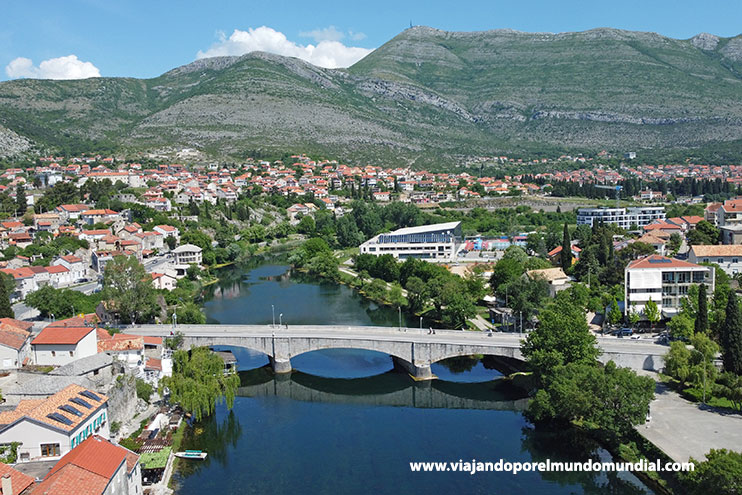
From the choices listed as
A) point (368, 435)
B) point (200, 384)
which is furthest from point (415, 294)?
point (200, 384)

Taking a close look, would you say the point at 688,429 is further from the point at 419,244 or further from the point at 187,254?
the point at 187,254

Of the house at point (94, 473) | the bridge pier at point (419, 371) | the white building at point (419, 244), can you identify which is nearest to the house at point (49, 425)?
the house at point (94, 473)

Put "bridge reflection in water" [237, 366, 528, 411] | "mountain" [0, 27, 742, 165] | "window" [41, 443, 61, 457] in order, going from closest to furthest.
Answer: "window" [41, 443, 61, 457]
"bridge reflection in water" [237, 366, 528, 411]
"mountain" [0, 27, 742, 165]

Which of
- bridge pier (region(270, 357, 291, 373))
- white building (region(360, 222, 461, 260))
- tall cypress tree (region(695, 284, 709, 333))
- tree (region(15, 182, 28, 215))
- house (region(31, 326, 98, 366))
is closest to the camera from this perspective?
house (region(31, 326, 98, 366))

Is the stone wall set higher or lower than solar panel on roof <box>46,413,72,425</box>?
lower

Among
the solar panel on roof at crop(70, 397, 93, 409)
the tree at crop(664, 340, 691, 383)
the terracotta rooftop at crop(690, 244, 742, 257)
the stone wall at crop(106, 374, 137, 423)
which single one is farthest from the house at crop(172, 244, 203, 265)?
the tree at crop(664, 340, 691, 383)

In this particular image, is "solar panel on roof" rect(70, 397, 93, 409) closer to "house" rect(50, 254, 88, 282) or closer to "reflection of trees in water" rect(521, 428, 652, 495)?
"reflection of trees in water" rect(521, 428, 652, 495)

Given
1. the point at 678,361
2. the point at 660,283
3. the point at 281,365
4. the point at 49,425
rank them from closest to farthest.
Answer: the point at 49,425
the point at 678,361
the point at 281,365
the point at 660,283

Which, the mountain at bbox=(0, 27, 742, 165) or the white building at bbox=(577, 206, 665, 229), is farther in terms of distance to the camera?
the mountain at bbox=(0, 27, 742, 165)

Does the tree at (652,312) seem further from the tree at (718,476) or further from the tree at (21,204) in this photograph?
the tree at (21,204)
